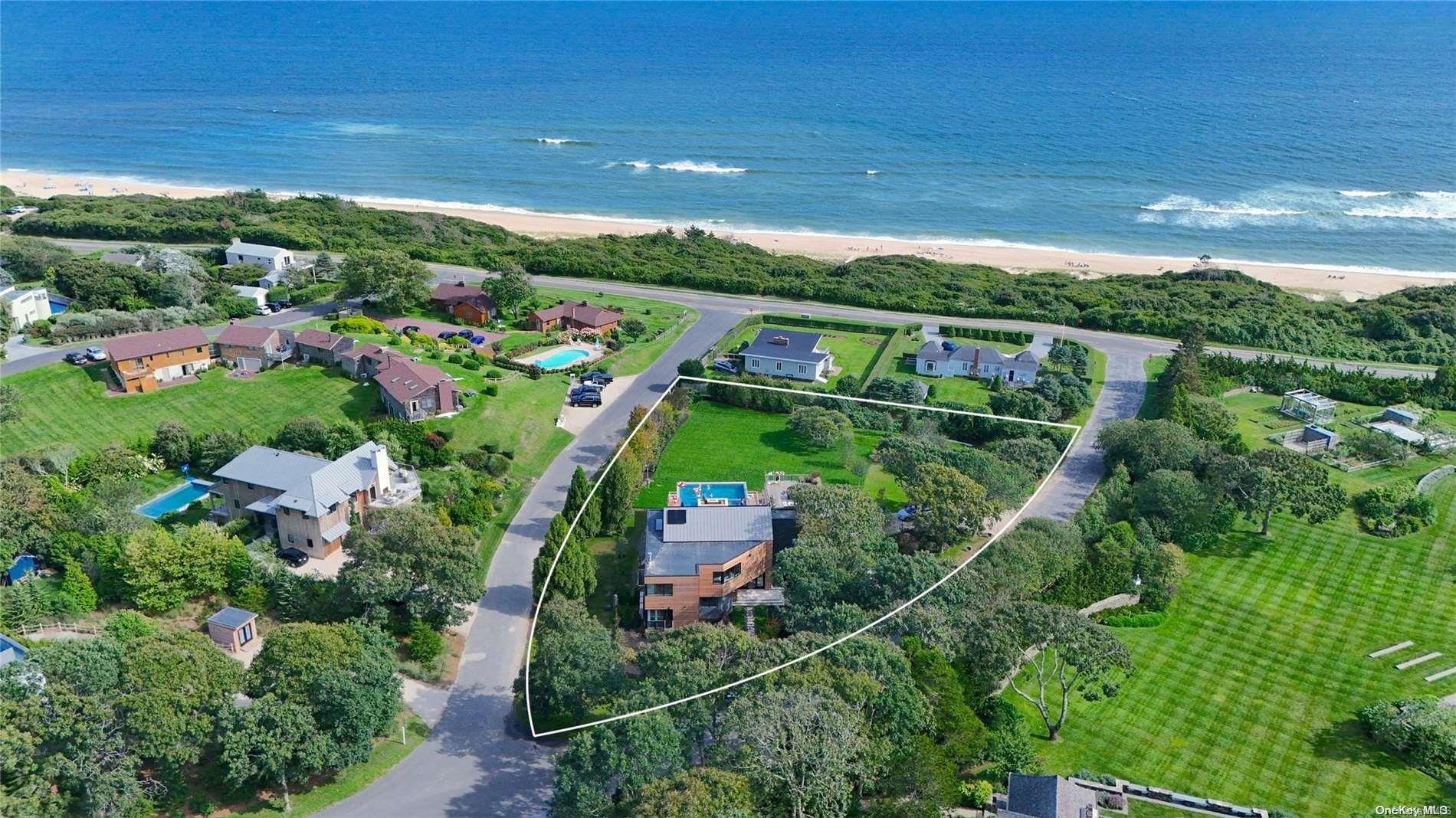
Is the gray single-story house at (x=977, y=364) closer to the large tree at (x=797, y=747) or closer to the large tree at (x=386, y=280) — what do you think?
the large tree at (x=386, y=280)

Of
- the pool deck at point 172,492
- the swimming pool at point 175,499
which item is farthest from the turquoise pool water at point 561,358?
the swimming pool at point 175,499

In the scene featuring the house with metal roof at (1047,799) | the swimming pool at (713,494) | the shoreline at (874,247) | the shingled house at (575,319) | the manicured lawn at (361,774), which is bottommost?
the manicured lawn at (361,774)

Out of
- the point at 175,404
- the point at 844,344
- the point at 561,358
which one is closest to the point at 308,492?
the point at 175,404

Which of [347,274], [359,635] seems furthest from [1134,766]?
[347,274]

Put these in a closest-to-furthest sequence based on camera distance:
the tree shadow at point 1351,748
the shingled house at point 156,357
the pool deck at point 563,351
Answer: the tree shadow at point 1351,748
the shingled house at point 156,357
the pool deck at point 563,351

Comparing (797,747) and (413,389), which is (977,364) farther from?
(797,747)

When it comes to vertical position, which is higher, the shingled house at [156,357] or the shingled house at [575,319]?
the shingled house at [575,319]

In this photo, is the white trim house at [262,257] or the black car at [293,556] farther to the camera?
the white trim house at [262,257]
